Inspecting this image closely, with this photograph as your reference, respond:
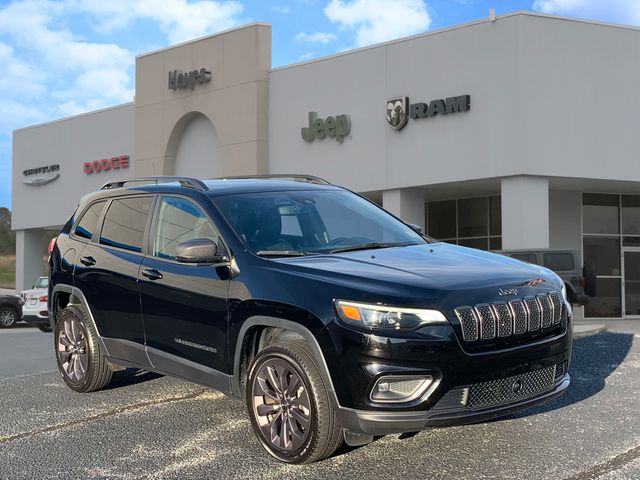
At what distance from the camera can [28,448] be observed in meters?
4.93

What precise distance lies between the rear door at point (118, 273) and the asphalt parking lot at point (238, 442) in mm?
579

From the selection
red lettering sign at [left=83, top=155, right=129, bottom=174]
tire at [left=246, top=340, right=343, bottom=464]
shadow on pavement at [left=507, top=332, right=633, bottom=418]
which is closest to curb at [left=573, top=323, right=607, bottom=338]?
shadow on pavement at [left=507, top=332, right=633, bottom=418]

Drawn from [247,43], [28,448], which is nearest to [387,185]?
[247,43]

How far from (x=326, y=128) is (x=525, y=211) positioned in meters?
7.05

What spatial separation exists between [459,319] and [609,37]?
17815 millimetres

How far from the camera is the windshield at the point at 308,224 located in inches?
196

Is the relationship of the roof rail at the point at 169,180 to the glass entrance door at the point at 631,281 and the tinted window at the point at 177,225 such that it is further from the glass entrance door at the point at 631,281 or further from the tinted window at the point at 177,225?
the glass entrance door at the point at 631,281

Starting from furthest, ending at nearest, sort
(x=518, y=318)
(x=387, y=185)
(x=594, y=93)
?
(x=387, y=185) → (x=594, y=93) → (x=518, y=318)

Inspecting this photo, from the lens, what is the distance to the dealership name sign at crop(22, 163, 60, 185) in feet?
112

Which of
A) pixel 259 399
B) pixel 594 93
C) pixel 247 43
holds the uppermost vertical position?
pixel 247 43

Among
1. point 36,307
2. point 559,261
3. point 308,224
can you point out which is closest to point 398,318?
point 308,224

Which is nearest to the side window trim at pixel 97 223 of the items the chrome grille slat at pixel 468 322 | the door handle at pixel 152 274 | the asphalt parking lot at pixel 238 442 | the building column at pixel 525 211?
the door handle at pixel 152 274

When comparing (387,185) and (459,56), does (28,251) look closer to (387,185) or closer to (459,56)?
(387,185)

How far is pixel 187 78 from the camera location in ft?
89.7
